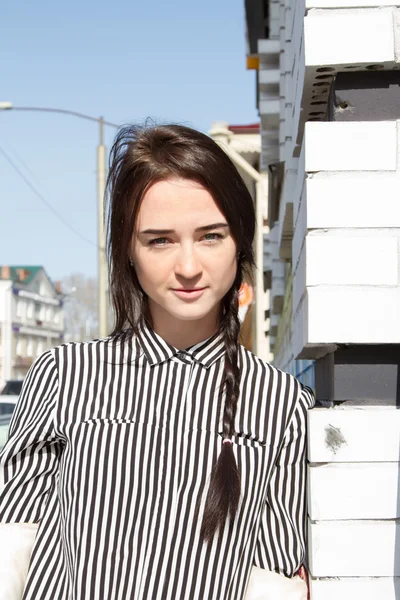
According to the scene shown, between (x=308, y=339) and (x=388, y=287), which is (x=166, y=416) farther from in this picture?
(x=388, y=287)

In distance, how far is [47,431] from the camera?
204cm

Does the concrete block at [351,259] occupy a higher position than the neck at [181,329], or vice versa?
the concrete block at [351,259]

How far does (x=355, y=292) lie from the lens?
6.51 feet

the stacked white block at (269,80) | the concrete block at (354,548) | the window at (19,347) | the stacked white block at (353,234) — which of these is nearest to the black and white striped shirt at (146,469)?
the concrete block at (354,548)

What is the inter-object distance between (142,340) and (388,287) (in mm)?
558

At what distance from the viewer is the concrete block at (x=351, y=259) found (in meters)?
1.98

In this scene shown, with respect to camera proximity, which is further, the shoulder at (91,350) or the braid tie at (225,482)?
the shoulder at (91,350)

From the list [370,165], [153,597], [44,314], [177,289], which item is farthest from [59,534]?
[44,314]

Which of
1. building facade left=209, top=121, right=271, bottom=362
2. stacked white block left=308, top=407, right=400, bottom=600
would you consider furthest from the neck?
stacked white block left=308, top=407, right=400, bottom=600

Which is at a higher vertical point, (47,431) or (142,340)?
(142,340)

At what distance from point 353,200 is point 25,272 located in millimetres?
81193

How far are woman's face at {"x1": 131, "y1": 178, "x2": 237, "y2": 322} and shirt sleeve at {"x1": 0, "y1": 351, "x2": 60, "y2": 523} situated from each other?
1.04 feet

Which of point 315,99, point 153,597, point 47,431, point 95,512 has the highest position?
point 315,99

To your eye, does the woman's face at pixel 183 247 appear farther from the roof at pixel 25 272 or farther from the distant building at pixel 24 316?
the roof at pixel 25 272
